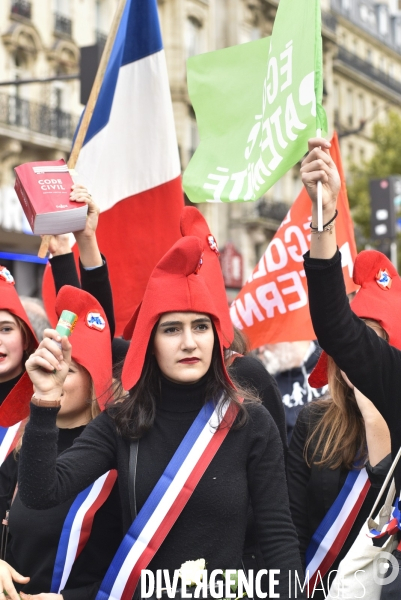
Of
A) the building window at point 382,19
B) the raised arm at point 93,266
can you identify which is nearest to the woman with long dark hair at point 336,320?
the raised arm at point 93,266

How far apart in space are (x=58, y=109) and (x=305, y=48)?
19832 millimetres

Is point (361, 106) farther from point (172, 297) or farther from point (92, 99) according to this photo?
point (172, 297)

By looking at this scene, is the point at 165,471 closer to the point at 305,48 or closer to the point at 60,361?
the point at 60,361

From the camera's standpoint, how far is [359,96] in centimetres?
4481

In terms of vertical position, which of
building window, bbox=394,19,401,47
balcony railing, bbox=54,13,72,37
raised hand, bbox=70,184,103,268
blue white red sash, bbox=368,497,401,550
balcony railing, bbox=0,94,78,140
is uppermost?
building window, bbox=394,19,401,47

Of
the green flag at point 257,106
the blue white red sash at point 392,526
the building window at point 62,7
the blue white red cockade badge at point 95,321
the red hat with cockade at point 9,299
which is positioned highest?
the building window at point 62,7

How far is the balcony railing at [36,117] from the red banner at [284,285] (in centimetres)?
1657

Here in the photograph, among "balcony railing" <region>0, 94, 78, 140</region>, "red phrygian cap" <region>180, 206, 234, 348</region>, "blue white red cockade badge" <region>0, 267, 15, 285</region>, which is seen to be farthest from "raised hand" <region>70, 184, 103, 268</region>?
"balcony railing" <region>0, 94, 78, 140</region>

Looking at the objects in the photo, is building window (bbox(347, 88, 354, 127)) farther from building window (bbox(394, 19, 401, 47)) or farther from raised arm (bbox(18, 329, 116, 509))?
raised arm (bbox(18, 329, 116, 509))

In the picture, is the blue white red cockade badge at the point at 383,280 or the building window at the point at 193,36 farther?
the building window at the point at 193,36

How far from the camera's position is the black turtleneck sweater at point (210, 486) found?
2.68 metres

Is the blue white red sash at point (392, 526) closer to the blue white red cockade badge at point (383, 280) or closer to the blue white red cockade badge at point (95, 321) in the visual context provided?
the blue white red cockade badge at point (383, 280)

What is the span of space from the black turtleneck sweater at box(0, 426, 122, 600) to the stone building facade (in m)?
8.45

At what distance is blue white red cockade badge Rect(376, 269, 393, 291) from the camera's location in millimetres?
3146
